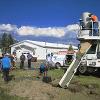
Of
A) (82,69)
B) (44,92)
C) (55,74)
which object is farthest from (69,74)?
(55,74)

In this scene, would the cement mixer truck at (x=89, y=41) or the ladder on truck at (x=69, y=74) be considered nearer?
the ladder on truck at (x=69, y=74)

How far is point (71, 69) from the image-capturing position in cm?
2145

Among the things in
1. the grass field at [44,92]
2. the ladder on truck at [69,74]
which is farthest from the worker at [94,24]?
the grass field at [44,92]

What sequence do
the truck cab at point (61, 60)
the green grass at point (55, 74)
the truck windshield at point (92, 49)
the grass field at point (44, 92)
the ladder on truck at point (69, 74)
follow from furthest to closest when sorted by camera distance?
the truck cab at point (61, 60) → the truck windshield at point (92, 49) → the green grass at point (55, 74) → the ladder on truck at point (69, 74) → the grass field at point (44, 92)

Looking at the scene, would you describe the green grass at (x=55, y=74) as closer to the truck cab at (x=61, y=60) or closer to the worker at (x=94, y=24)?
the worker at (x=94, y=24)

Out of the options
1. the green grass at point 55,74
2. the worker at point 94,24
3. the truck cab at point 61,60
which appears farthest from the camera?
the truck cab at point 61,60

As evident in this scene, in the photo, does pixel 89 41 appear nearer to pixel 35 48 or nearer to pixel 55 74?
pixel 55 74

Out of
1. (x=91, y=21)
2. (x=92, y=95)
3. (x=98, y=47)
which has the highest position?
(x=91, y=21)

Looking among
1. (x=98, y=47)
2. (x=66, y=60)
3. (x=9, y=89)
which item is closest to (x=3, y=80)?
(x=9, y=89)

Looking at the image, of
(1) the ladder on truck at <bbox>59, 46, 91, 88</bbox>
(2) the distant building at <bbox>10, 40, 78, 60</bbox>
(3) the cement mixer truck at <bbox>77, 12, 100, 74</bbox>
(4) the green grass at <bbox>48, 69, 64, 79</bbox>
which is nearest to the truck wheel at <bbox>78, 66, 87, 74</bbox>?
(3) the cement mixer truck at <bbox>77, 12, 100, 74</bbox>

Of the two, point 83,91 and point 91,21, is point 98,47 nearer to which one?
point 91,21

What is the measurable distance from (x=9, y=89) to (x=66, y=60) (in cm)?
1792

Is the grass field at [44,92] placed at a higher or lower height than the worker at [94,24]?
lower

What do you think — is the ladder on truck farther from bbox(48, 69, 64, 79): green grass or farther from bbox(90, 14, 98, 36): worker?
bbox(90, 14, 98, 36): worker
